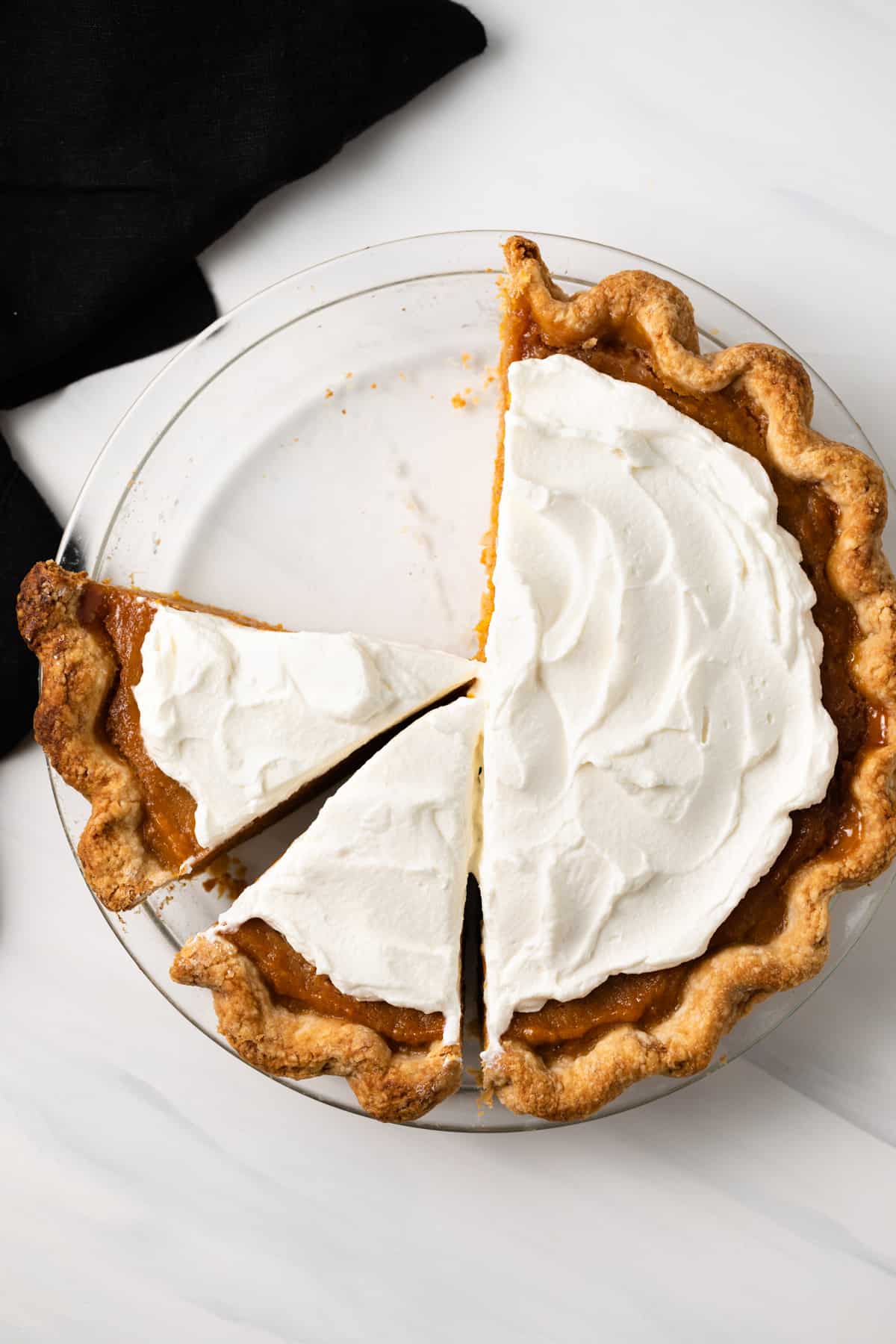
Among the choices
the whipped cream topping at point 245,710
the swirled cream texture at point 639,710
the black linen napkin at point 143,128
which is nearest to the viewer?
the swirled cream texture at point 639,710

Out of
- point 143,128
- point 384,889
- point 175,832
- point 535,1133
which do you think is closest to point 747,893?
point 384,889

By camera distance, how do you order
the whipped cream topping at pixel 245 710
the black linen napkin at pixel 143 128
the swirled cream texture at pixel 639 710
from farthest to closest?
1. the black linen napkin at pixel 143 128
2. the whipped cream topping at pixel 245 710
3. the swirled cream texture at pixel 639 710

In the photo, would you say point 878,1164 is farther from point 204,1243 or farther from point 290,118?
point 290,118

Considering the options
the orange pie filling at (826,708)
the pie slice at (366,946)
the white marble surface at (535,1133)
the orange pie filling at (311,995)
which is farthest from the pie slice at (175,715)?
the orange pie filling at (826,708)

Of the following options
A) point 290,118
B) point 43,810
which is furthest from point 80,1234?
point 290,118

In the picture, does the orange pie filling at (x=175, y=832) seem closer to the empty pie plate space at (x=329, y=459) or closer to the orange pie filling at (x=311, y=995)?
the orange pie filling at (x=311, y=995)
